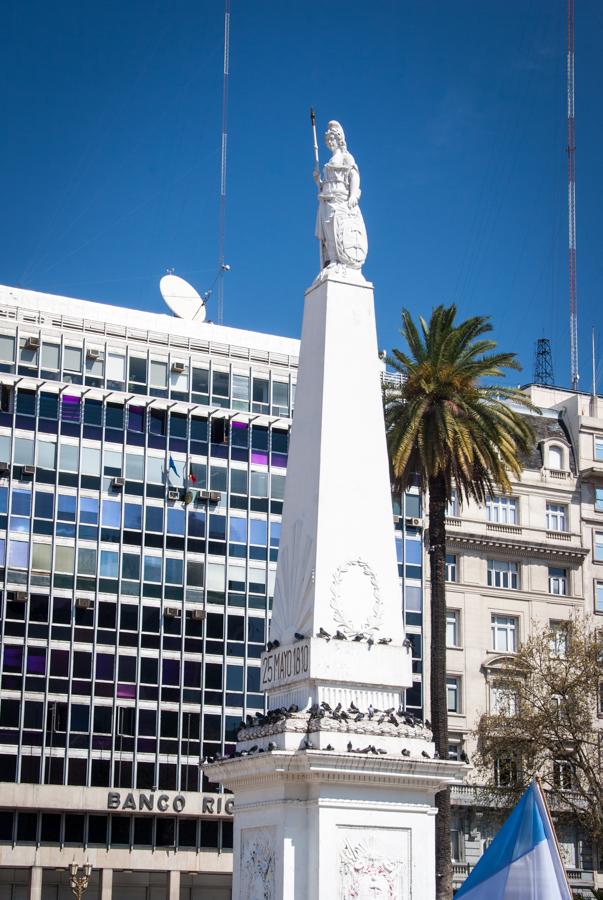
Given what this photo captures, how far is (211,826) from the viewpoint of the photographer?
6494 cm

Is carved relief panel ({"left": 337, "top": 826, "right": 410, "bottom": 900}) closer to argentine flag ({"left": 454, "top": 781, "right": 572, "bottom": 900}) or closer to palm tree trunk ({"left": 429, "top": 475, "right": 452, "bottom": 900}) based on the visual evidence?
argentine flag ({"left": 454, "top": 781, "right": 572, "bottom": 900})

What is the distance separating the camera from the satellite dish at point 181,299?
71.4m

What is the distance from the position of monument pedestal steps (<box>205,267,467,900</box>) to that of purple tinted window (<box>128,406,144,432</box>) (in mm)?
37375

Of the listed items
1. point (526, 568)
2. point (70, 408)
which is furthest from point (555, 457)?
point (70, 408)

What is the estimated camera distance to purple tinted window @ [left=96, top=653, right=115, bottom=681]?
6316 cm

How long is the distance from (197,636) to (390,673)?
39.6 metres

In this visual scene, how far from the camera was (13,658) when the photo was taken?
203 ft

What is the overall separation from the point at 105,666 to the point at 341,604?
38.3 m

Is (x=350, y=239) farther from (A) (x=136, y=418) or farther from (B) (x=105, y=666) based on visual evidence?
(A) (x=136, y=418)

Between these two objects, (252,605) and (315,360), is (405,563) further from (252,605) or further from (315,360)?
(315,360)

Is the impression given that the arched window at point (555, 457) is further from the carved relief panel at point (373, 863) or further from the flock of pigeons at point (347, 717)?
the carved relief panel at point (373, 863)

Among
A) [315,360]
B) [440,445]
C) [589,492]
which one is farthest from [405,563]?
[315,360]

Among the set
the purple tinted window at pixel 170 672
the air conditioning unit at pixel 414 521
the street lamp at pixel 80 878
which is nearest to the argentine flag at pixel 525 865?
the street lamp at pixel 80 878

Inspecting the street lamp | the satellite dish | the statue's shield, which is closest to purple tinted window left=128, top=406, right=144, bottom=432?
the satellite dish
